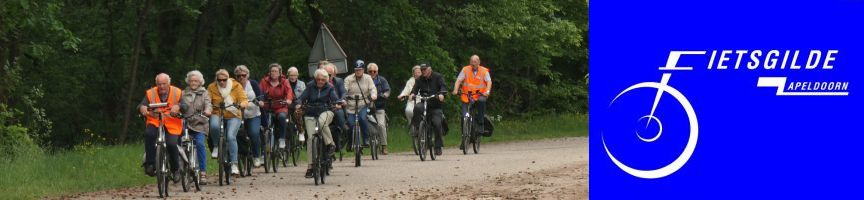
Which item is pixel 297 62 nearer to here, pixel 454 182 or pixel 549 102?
pixel 549 102

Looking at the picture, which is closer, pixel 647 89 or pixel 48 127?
pixel 647 89

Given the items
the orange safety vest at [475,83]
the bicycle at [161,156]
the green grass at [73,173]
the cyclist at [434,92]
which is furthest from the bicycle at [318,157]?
the orange safety vest at [475,83]

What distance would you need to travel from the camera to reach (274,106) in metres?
19.5

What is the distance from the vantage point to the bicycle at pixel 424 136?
70.3 feet

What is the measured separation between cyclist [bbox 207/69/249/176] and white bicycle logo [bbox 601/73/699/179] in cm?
1043

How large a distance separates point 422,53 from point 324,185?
17040 mm

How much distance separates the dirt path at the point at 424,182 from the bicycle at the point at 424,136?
0.56ft

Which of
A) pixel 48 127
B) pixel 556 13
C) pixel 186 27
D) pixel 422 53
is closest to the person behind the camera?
pixel 48 127

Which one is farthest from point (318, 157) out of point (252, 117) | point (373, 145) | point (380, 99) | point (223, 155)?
point (380, 99)

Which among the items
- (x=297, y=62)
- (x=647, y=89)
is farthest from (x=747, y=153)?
(x=297, y=62)

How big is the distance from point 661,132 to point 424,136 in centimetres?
1447

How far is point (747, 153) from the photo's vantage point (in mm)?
6957

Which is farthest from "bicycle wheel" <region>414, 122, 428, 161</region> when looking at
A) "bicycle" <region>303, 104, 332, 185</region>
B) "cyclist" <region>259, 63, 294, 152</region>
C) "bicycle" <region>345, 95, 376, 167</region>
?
"bicycle" <region>303, 104, 332, 185</region>

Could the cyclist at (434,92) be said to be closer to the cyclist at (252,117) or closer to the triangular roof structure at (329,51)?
the triangular roof structure at (329,51)
